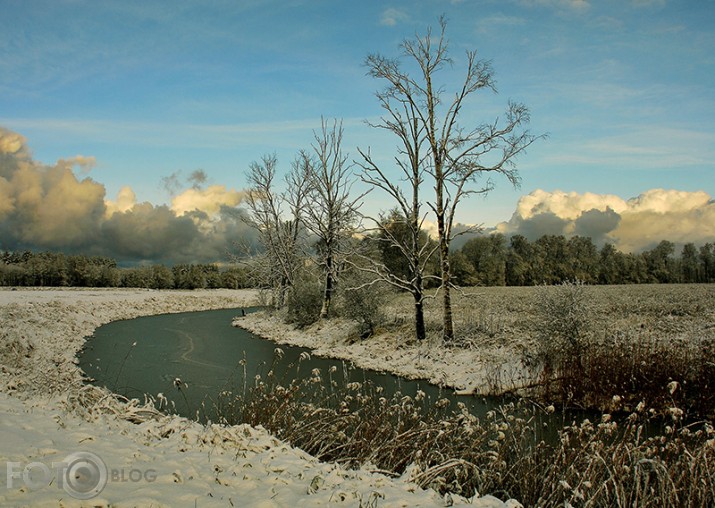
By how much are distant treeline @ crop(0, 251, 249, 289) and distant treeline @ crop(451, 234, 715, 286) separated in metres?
38.8

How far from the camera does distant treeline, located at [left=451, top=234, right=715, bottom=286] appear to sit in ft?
242

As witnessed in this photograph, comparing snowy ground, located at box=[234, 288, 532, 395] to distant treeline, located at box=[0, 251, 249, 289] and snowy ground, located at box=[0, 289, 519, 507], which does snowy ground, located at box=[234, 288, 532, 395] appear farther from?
distant treeline, located at box=[0, 251, 249, 289]

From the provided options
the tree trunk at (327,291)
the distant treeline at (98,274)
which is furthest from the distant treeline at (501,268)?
the tree trunk at (327,291)

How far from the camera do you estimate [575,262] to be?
80875mm

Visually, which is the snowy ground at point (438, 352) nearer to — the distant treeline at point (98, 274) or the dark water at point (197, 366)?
the dark water at point (197, 366)

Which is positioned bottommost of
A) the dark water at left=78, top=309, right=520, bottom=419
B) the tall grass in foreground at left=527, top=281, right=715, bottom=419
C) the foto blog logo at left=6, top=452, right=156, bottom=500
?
the dark water at left=78, top=309, right=520, bottom=419

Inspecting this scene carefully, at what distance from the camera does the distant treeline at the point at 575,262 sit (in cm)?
7381

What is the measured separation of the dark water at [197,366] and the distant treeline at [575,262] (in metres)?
52.1

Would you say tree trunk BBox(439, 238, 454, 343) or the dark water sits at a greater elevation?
tree trunk BBox(439, 238, 454, 343)

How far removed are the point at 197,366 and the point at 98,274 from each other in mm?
66983

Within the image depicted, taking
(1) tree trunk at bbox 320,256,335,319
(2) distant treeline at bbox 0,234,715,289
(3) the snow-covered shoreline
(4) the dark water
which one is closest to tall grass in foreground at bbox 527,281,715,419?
(3) the snow-covered shoreline

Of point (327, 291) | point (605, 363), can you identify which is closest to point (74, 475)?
point (605, 363)

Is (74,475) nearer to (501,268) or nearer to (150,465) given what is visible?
(150,465)

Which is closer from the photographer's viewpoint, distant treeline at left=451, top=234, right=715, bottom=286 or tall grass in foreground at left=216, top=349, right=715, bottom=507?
tall grass in foreground at left=216, top=349, right=715, bottom=507
